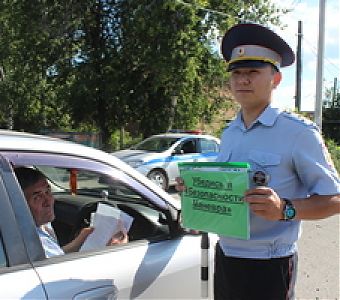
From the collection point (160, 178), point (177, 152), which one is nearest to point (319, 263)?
point (160, 178)

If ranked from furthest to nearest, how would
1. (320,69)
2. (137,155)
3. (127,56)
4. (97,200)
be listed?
1. (127,56)
2. (320,69)
3. (137,155)
4. (97,200)

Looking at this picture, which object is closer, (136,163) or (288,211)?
(288,211)

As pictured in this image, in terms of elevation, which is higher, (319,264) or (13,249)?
(13,249)

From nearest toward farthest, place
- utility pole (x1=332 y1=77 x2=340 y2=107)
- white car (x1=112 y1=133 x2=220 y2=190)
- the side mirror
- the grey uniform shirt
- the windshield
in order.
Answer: the grey uniform shirt < white car (x1=112 y1=133 x2=220 y2=190) < the side mirror < the windshield < utility pole (x1=332 y1=77 x2=340 y2=107)

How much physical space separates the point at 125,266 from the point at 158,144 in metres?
11.4

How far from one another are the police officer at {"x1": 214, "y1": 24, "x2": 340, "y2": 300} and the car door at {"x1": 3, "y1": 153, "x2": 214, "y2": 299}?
37cm

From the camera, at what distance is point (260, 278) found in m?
2.09

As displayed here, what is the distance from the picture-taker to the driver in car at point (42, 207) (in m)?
2.39

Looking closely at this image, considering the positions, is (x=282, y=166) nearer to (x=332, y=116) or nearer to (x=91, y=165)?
(x=91, y=165)

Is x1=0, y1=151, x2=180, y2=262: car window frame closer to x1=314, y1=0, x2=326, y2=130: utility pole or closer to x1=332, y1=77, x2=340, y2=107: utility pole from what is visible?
x1=314, y1=0, x2=326, y2=130: utility pole

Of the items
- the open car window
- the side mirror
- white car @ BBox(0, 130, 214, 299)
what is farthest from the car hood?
white car @ BBox(0, 130, 214, 299)

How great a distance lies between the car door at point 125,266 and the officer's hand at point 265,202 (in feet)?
2.61

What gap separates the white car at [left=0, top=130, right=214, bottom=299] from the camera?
195cm

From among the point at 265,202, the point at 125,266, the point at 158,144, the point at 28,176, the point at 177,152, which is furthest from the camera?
the point at 158,144
